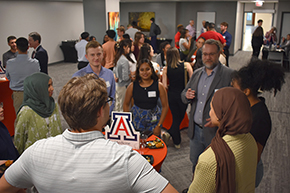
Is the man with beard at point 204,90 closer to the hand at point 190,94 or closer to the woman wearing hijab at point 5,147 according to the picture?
the hand at point 190,94

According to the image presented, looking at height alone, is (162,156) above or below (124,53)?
below

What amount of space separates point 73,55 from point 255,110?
11.7 metres

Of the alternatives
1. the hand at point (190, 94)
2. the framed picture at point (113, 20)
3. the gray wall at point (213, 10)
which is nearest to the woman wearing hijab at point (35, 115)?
the hand at point (190, 94)

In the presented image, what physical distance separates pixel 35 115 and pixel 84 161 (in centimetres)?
175

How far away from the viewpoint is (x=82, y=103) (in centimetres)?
110

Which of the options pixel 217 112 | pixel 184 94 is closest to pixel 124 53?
pixel 184 94

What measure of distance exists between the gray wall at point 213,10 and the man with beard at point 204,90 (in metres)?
12.1

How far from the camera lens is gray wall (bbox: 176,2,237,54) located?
1380 centimetres

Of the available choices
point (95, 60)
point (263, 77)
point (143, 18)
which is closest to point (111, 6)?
point (143, 18)

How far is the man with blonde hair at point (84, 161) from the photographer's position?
3.43 feet

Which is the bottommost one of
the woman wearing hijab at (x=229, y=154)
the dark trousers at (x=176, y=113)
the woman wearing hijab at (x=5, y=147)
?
the dark trousers at (x=176, y=113)

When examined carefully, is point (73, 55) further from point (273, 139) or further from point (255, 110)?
point (255, 110)

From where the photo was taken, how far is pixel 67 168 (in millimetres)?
1070

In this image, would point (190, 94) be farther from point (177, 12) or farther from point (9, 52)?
point (177, 12)
